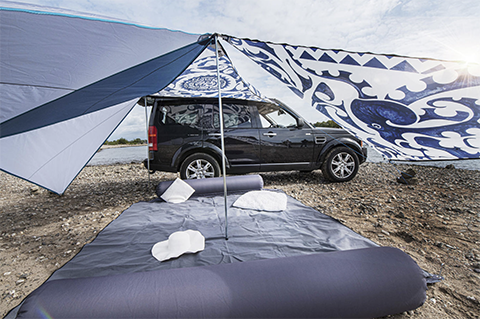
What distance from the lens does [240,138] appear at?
193 inches

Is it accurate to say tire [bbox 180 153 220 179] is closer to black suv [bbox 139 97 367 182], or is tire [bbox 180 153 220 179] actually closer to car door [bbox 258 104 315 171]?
black suv [bbox 139 97 367 182]

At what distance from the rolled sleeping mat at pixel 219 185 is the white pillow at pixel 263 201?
30 cm

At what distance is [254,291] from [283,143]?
416 cm

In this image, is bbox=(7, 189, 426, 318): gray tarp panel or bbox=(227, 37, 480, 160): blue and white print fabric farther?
bbox=(227, 37, 480, 160): blue and white print fabric

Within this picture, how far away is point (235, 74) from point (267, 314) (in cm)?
353

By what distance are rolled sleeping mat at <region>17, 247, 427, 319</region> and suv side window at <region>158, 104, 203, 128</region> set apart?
148 inches

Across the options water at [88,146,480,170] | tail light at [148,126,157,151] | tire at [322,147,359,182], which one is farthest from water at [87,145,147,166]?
tire at [322,147,359,182]

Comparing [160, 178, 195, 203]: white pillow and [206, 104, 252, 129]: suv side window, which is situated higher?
[206, 104, 252, 129]: suv side window

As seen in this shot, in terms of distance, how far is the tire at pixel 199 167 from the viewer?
4.67 metres

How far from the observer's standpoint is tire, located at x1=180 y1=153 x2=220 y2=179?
4.67m

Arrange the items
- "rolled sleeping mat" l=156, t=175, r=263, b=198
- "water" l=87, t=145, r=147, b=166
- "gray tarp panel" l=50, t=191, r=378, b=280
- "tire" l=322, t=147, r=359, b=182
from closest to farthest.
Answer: "gray tarp panel" l=50, t=191, r=378, b=280
"rolled sleeping mat" l=156, t=175, r=263, b=198
"tire" l=322, t=147, r=359, b=182
"water" l=87, t=145, r=147, b=166

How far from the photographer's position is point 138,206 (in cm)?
339

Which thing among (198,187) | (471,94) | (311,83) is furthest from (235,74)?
(471,94)

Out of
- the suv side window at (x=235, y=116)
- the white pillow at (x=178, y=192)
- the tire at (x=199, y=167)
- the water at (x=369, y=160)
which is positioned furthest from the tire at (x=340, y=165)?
the white pillow at (x=178, y=192)
